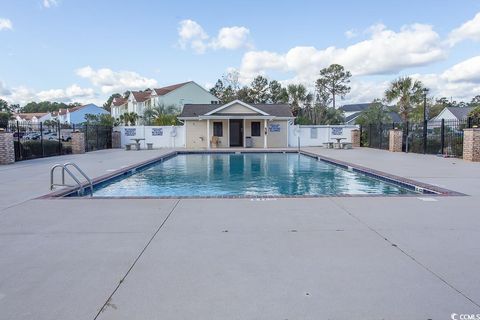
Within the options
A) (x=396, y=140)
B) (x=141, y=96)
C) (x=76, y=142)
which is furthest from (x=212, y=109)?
(x=141, y=96)

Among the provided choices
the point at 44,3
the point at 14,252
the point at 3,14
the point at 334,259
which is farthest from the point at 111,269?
the point at 3,14

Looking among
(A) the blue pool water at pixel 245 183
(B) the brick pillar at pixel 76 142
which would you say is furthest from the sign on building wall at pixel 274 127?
(B) the brick pillar at pixel 76 142

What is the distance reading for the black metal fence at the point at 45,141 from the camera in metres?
16.6

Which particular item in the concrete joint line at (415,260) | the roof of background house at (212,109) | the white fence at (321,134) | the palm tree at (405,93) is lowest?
the concrete joint line at (415,260)

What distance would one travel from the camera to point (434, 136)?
62.4ft

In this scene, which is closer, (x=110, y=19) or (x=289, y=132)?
(x=110, y=19)

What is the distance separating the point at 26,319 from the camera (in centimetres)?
265

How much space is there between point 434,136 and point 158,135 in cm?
1889

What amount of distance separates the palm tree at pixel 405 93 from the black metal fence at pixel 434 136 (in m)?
6.44

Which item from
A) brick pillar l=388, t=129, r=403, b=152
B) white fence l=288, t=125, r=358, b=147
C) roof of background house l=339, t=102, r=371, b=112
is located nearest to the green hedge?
white fence l=288, t=125, r=358, b=147

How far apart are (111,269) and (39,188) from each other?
6.10 meters

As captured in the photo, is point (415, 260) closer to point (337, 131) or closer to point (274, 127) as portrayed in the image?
point (274, 127)

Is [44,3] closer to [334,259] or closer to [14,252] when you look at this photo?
[14,252]

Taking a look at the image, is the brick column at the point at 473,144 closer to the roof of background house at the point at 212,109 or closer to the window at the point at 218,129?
the roof of background house at the point at 212,109
